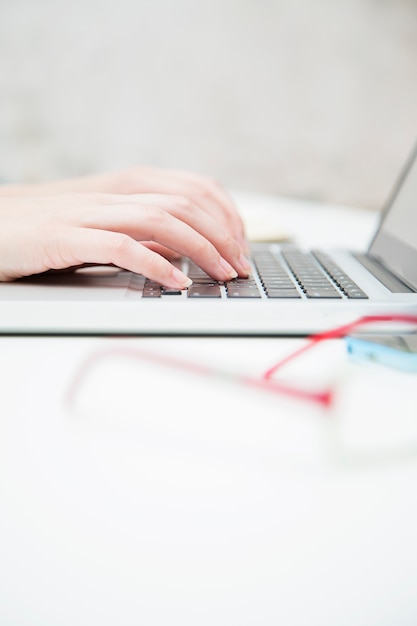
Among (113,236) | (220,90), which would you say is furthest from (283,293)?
(220,90)

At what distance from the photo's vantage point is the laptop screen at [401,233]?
0.52 metres

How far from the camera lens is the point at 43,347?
370mm

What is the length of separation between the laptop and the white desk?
0.05 m

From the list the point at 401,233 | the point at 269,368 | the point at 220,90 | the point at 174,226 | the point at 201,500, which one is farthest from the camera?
the point at 220,90

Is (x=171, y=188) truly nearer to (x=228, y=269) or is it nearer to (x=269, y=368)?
(x=228, y=269)

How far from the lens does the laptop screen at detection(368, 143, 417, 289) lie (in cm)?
52

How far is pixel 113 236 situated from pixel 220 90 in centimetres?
113

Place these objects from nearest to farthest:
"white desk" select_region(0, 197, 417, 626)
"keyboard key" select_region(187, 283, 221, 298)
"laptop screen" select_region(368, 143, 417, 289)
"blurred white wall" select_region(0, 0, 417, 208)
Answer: "white desk" select_region(0, 197, 417, 626) < "keyboard key" select_region(187, 283, 221, 298) < "laptop screen" select_region(368, 143, 417, 289) < "blurred white wall" select_region(0, 0, 417, 208)

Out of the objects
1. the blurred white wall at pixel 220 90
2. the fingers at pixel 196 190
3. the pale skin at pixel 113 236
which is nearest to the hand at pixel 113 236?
the pale skin at pixel 113 236

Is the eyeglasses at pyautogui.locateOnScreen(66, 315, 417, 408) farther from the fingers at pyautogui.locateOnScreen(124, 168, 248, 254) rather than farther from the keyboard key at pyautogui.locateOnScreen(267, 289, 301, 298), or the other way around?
the fingers at pyautogui.locateOnScreen(124, 168, 248, 254)

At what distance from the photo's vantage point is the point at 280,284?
18.2 inches

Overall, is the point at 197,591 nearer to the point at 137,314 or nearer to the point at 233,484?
Result: the point at 233,484

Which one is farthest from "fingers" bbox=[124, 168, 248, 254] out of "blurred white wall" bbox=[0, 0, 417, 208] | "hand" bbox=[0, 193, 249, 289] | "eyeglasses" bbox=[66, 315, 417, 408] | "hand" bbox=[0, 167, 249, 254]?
"blurred white wall" bbox=[0, 0, 417, 208]

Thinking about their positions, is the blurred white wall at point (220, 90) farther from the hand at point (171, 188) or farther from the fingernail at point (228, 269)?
the fingernail at point (228, 269)
